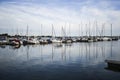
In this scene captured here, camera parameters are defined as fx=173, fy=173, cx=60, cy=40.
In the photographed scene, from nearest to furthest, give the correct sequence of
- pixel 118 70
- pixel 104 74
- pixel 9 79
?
pixel 9 79 < pixel 104 74 < pixel 118 70

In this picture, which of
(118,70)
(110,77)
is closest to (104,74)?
(110,77)

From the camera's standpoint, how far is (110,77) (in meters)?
20.0

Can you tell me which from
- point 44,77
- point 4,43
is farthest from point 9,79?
point 4,43

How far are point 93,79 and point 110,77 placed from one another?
2.40 metres

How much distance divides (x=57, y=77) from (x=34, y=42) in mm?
68697

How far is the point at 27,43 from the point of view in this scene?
8788cm

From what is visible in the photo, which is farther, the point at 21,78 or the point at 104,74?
the point at 104,74

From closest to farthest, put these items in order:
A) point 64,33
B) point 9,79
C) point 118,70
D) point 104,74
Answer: point 9,79, point 104,74, point 118,70, point 64,33

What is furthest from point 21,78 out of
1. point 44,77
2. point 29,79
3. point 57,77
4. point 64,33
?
point 64,33

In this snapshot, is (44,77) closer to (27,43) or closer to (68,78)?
(68,78)

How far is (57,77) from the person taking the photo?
20047 mm

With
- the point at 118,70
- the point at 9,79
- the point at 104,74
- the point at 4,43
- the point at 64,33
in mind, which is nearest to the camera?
the point at 9,79

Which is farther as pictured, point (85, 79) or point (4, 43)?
point (4, 43)

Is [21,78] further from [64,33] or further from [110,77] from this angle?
[64,33]
